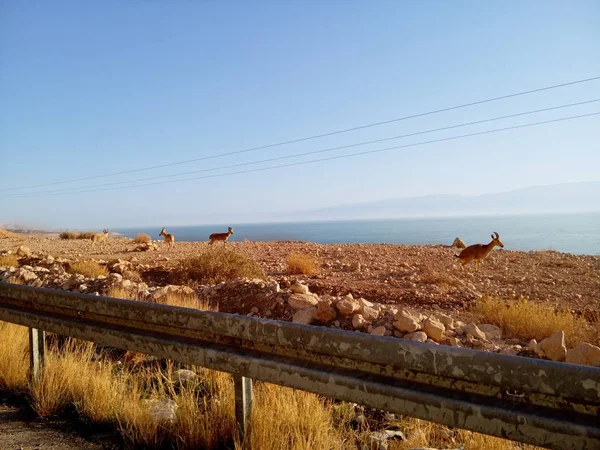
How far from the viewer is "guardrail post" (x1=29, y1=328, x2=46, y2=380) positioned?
14.7 feet

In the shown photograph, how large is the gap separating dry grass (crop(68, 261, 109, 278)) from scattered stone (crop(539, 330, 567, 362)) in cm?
1192

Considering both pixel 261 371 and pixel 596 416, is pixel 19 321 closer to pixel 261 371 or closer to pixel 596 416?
pixel 261 371

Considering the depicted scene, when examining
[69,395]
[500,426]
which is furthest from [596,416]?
[69,395]

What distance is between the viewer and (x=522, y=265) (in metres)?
15.7

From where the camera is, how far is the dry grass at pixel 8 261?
1595cm

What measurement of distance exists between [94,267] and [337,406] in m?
12.0

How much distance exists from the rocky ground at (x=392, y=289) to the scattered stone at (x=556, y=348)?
14 millimetres

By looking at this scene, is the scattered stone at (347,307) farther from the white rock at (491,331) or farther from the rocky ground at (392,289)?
the white rock at (491,331)

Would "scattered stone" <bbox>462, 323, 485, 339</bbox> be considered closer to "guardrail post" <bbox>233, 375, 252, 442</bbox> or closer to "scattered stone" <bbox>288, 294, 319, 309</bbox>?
"scattered stone" <bbox>288, 294, 319, 309</bbox>

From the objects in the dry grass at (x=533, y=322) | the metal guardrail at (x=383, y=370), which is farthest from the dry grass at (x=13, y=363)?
the dry grass at (x=533, y=322)

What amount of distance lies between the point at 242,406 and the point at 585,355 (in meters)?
4.70

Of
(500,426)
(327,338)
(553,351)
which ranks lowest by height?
(553,351)

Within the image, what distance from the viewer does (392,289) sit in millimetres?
11133

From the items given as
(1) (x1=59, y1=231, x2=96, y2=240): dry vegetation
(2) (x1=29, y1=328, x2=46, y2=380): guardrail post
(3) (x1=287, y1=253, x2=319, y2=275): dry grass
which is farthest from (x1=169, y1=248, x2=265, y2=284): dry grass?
(1) (x1=59, y1=231, x2=96, y2=240): dry vegetation
